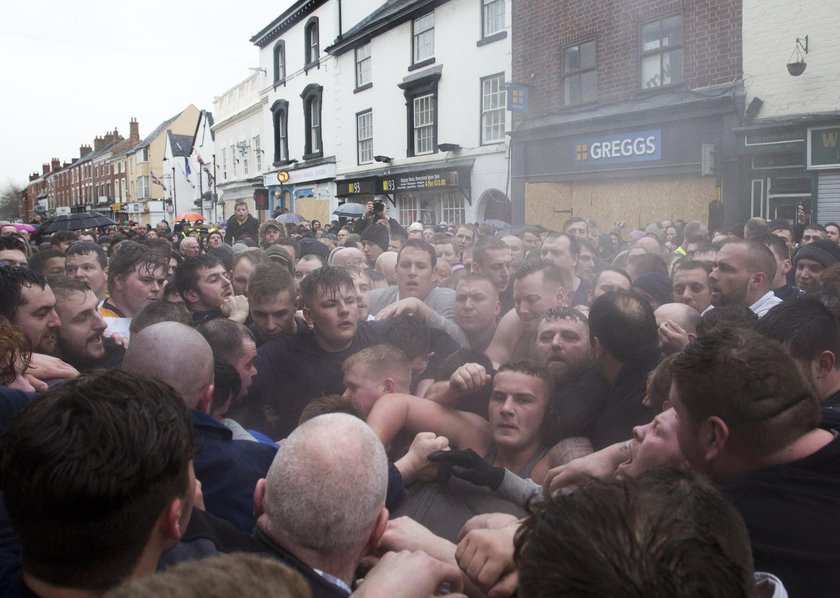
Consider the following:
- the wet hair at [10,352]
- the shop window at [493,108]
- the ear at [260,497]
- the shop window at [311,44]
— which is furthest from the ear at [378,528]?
the shop window at [311,44]

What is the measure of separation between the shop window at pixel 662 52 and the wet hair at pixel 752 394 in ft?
44.6

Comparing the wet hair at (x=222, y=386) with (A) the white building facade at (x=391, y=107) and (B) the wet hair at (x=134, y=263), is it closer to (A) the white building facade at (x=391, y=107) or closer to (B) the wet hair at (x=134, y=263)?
(B) the wet hair at (x=134, y=263)

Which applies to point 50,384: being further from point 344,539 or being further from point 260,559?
point 260,559

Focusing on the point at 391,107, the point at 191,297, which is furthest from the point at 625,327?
the point at 391,107

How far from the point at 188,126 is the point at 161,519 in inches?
2477

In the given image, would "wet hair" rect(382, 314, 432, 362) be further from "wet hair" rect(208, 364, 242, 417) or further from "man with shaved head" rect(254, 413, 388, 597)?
"man with shaved head" rect(254, 413, 388, 597)

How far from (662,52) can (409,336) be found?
41.5ft

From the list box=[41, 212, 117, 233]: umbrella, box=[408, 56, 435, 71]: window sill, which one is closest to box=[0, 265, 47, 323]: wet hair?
box=[41, 212, 117, 233]: umbrella

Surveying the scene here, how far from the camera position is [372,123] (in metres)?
24.1

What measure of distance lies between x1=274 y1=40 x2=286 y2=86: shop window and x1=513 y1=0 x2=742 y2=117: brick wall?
16.0 meters

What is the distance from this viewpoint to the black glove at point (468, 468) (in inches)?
101

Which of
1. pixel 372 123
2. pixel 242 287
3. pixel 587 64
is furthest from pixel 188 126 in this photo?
pixel 242 287

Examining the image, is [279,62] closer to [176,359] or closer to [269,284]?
[269,284]

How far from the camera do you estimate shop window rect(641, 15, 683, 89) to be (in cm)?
1412
